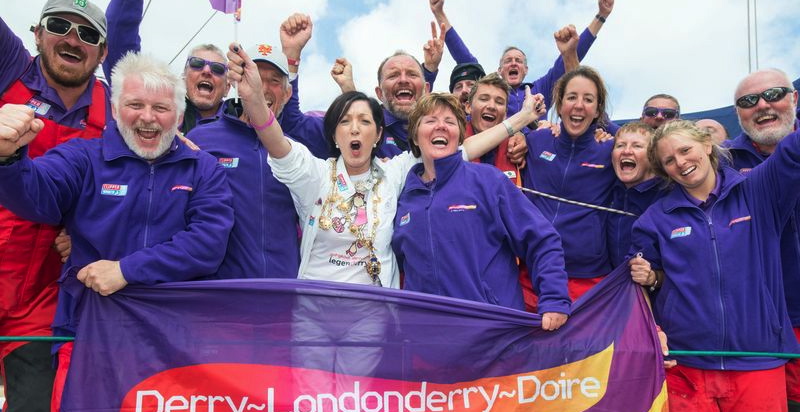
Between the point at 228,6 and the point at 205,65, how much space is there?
0.88m

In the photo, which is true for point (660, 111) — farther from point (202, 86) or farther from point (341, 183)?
point (202, 86)

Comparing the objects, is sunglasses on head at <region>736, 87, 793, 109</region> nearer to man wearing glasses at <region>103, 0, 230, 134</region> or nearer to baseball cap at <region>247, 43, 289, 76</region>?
baseball cap at <region>247, 43, 289, 76</region>

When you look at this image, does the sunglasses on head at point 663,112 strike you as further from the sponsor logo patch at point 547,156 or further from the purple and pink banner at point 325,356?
the purple and pink banner at point 325,356

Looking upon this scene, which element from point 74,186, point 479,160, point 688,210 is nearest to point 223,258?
point 74,186

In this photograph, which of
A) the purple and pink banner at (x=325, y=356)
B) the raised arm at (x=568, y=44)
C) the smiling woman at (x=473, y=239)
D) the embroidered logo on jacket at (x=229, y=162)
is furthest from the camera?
the raised arm at (x=568, y=44)

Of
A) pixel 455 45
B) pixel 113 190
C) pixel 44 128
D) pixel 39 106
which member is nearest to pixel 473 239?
pixel 113 190

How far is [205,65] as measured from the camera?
18.9 ft

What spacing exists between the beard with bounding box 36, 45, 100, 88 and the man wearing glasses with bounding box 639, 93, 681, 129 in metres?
5.00

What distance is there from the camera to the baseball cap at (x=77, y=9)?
4.48m

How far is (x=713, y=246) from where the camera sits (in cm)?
411

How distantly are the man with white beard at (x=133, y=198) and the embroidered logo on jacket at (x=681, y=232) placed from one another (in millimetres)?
2915

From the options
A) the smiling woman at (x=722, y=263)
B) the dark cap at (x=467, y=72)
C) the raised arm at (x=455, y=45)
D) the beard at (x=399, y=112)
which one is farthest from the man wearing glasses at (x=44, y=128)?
the raised arm at (x=455, y=45)

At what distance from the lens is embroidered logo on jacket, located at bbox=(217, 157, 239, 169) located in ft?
14.0

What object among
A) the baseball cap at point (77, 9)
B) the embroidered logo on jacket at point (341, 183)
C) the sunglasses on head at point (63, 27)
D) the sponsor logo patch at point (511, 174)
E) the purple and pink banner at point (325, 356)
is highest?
the baseball cap at point (77, 9)
